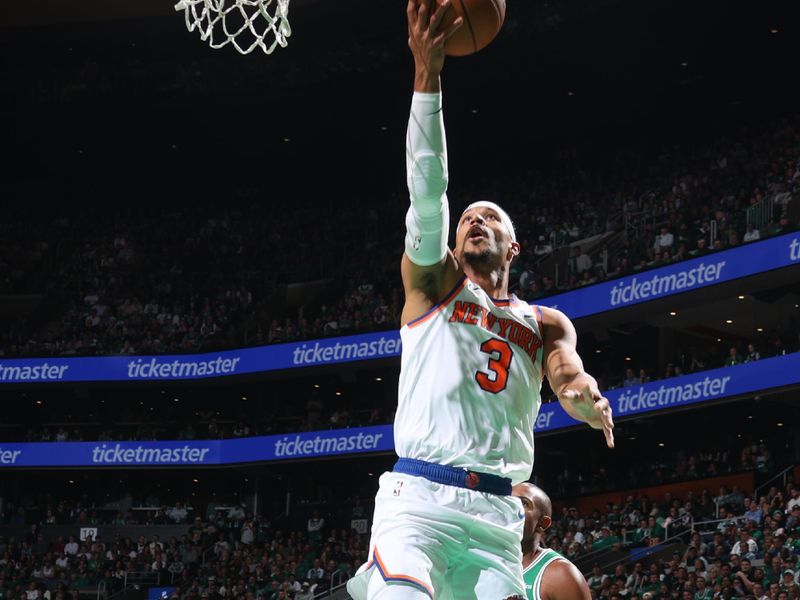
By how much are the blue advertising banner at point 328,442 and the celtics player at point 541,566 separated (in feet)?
55.9

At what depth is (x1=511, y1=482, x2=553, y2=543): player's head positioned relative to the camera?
5.96 m

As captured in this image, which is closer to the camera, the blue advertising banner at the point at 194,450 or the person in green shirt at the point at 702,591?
the person in green shirt at the point at 702,591

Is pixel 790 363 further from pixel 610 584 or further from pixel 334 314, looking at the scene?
pixel 334 314

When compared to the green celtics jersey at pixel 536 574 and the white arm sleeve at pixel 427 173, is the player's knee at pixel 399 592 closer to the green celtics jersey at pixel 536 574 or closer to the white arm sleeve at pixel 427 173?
the white arm sleeve at pixel 427 173

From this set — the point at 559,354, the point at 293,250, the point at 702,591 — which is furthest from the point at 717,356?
the point at 559,354

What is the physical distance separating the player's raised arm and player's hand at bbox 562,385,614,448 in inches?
30.2

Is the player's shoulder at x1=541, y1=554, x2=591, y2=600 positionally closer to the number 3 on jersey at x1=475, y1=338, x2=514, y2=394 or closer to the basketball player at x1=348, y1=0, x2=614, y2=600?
the basketball player at x1=348, y1=0, x2=614, y2=600

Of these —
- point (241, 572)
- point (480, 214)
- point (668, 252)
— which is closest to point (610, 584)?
point (668, 252)

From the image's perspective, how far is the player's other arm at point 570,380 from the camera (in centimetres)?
433

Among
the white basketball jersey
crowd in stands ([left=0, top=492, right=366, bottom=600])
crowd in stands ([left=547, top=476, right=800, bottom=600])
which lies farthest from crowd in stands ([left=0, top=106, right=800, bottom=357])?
the white basketball jersey

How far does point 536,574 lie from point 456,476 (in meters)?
1.60

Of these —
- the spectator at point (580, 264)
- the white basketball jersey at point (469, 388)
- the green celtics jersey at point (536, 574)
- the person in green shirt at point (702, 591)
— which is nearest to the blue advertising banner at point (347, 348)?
the spectator at point (580, 264)

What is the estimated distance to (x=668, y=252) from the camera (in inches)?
971

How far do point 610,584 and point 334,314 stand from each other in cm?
1547
